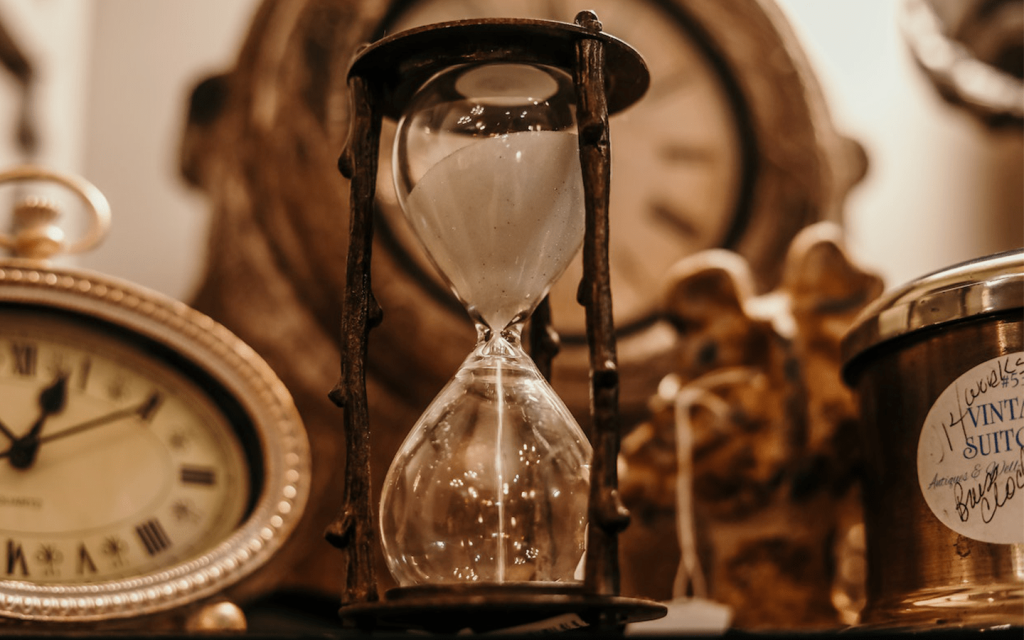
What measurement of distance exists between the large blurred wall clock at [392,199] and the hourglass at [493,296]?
0.34 m

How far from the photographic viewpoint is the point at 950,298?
0.48 metres

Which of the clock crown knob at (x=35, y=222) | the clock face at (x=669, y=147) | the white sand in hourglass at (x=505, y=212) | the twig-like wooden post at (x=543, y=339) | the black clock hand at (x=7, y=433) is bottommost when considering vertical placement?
the black clock hand at (x=7, y=433)

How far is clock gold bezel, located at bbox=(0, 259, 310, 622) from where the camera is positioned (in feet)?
1.82

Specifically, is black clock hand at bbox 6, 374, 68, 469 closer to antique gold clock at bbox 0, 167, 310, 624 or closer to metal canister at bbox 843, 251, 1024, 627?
antique gold clock at bbox 0, 167, 310, 624

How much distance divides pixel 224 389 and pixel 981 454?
1.34 ft

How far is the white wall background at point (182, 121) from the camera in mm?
889

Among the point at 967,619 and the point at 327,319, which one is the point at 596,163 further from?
the point at 327,319

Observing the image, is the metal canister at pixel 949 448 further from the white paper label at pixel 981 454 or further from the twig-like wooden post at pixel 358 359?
the twig-like wooden post at pixel 358 359

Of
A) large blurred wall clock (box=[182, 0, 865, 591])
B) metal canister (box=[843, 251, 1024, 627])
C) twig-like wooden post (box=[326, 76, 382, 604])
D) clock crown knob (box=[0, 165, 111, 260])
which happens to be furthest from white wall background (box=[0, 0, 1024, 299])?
twig-like wooden post (box=[326, 76, 382, 604])

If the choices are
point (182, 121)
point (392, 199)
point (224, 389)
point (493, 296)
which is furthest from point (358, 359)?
point (182, 121)

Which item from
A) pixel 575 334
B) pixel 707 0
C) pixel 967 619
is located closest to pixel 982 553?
pixel 967 619

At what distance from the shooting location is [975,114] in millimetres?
1011

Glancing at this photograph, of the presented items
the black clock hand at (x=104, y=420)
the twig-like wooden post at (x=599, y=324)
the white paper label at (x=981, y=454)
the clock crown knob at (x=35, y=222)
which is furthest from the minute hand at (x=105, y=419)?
the white paper label at (x=981, y=454)

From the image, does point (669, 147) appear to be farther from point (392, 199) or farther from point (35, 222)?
point (35, 222)
